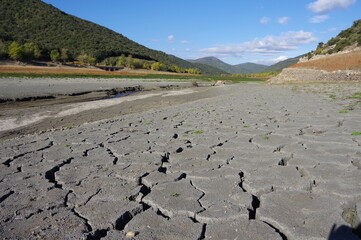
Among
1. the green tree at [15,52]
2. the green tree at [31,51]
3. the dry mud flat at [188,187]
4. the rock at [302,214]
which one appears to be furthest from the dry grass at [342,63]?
the green tree at [31,51]

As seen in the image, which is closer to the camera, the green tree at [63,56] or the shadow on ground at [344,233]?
the shadow on ground at [344,233]

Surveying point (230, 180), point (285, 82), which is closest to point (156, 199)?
point (230, 180)

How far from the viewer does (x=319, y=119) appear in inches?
204

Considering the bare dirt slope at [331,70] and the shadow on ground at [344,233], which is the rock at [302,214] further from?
the bare dirt slope at [331,70]

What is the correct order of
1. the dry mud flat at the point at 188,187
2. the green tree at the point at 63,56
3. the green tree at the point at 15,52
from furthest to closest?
the green tree at the point at 63,56
the green tree at the point at 15,52
the dry mud flat at the point at 188,187

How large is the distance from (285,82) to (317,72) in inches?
118

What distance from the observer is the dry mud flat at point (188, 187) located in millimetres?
1706

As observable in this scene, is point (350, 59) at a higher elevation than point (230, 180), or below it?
higher

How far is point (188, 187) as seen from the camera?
233cm

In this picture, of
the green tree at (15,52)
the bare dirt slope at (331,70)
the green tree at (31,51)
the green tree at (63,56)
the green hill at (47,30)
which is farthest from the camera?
the green hill at (47,30)

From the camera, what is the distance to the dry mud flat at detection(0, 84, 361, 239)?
1706 millimetres

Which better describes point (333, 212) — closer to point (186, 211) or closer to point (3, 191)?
point (186, 211)

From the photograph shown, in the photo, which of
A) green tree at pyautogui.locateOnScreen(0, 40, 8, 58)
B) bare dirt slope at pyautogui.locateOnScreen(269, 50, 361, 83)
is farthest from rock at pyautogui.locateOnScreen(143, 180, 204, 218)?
green tree at pyautogui.locateOnScreen(0, 40, 8, 58)

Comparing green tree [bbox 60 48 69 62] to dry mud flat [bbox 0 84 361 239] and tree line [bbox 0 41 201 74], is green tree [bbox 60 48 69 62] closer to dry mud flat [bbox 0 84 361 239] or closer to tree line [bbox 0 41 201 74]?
tree line [bbox 0 41 201 74]
